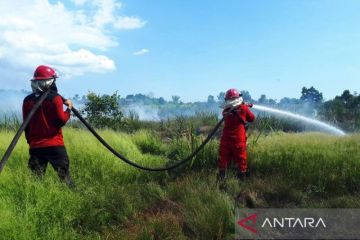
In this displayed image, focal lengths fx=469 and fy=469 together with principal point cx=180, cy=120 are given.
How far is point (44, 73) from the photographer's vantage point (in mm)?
5957

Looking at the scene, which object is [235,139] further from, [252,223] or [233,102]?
[252,223]

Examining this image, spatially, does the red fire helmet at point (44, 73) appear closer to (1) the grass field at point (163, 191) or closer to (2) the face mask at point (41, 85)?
(2) the face mask at point (41, 85)

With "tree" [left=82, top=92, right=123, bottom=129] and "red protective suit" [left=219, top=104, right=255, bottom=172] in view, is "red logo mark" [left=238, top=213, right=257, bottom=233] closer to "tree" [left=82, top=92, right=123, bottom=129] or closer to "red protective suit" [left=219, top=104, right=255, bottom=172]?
"red protective suit" [left=219, top=104, right=255, bottom=172]

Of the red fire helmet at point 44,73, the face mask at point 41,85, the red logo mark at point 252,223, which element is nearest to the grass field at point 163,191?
the red logo mark at point 252,223

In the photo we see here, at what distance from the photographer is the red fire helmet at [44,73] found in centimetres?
595

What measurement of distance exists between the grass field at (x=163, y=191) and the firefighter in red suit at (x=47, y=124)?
Result: 0.21 metres

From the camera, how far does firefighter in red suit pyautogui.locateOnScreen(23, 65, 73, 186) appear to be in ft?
19.2

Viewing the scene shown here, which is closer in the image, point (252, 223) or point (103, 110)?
point (252, 223)

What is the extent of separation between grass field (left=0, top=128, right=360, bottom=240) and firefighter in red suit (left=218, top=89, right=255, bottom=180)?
0.92 ft

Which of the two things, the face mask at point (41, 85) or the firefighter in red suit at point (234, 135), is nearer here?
the face mask at point (41, 85)

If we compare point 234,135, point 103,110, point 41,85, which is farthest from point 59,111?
point 103,110

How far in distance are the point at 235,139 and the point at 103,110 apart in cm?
838

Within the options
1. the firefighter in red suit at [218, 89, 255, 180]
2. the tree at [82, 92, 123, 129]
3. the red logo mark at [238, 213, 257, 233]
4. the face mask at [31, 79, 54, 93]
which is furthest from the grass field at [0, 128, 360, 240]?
the tree at [82, 92, 123, 129]

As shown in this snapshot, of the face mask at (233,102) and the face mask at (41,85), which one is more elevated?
the face mask at (41,85)
